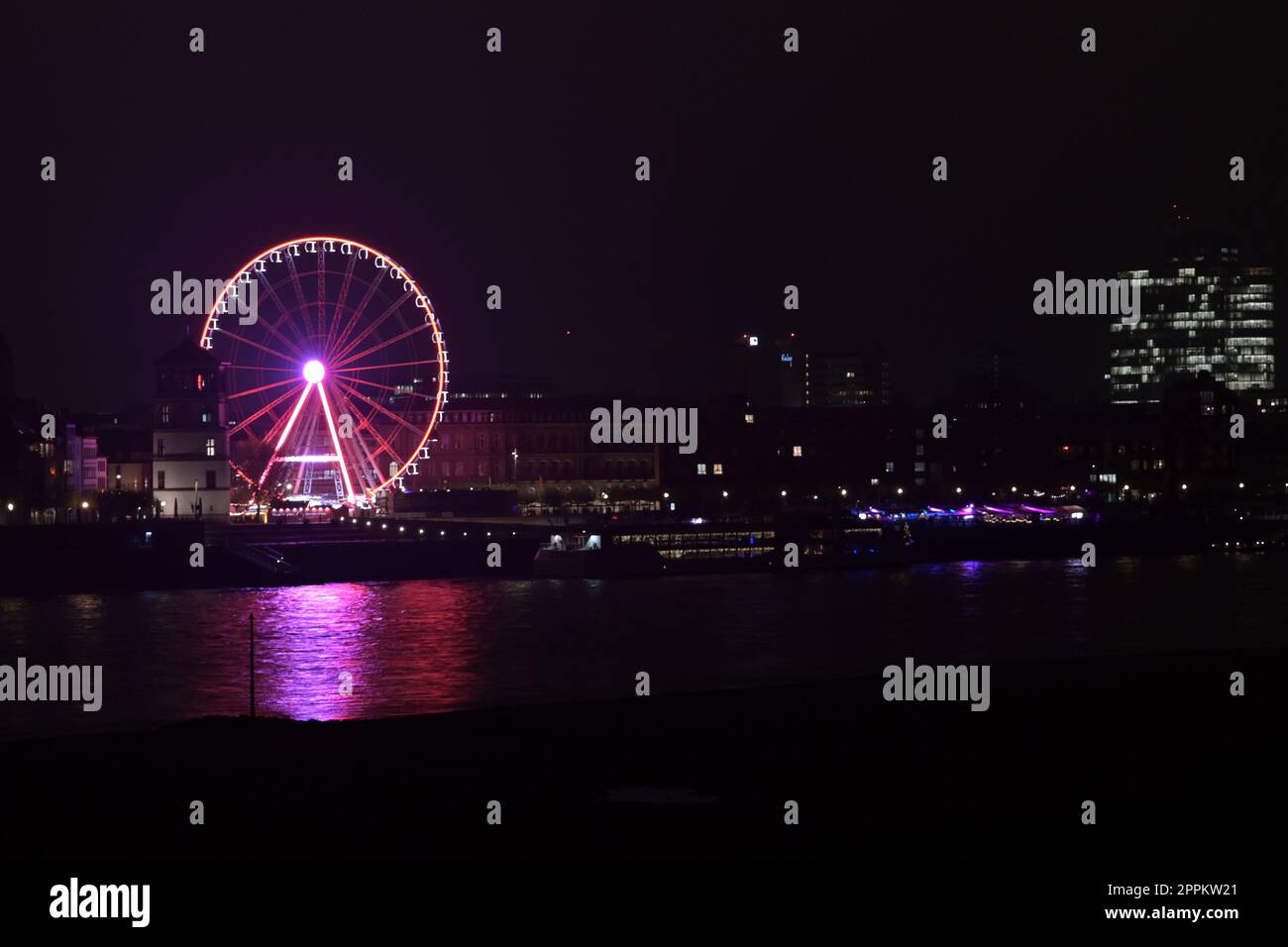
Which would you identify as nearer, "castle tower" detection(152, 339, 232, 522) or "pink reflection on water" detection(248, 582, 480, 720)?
"pink reflection on water" detection(248, 582, 480, 720)

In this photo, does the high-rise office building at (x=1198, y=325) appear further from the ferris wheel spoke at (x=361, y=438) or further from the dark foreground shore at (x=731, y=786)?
the dark foreground shore at (x=731, y=786)

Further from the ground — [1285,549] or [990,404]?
[990,404]

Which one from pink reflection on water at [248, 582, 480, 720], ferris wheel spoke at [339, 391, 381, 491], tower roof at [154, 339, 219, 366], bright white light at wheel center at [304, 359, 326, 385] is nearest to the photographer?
pink reflection on water at [248, 582, 480, 720]

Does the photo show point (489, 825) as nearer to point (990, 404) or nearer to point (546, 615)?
point (546, 615)

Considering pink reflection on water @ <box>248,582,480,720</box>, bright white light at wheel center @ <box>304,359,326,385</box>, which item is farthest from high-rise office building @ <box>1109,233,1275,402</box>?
pink reflection on water @ <box>248,582,480,720</box>

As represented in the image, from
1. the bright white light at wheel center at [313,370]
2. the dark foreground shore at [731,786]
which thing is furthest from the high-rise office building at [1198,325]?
the dark foreground shore at [731,786]

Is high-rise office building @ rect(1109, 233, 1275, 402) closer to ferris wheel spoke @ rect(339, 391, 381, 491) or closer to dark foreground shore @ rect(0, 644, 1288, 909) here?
ferris wheel spoke @ rect(339, 391, 381, 491)

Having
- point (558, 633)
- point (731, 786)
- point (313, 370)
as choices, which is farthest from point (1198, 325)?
point (731, 786)
